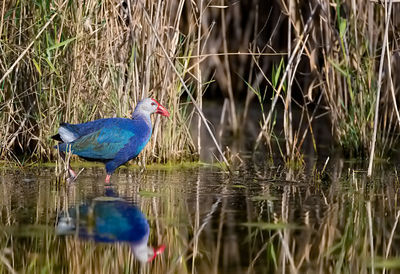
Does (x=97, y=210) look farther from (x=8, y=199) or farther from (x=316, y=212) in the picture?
(x=316, y=212)

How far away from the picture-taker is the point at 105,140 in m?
6.21

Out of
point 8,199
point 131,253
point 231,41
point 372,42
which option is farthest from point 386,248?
point 231,41

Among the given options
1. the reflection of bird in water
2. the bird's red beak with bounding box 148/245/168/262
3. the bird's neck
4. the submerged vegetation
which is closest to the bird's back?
the bird's neck

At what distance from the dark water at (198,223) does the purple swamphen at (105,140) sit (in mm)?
191

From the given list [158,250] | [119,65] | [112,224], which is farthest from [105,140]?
[158,250]

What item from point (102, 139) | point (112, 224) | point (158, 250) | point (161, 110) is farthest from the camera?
point (161, 110)

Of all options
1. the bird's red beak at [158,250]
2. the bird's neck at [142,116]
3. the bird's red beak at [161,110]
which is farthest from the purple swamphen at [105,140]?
the bird's red beak at [158,250]

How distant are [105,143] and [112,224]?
159 centimetres

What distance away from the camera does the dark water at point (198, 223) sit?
4016 millimetres

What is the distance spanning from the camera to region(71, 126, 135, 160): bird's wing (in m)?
6.18

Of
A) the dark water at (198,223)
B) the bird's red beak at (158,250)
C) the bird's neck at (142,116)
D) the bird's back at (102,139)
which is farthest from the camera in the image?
the bird's neck at (142,116)

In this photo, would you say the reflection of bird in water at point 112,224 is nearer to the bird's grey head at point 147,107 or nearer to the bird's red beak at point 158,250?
the bird's red beak at point 158,250

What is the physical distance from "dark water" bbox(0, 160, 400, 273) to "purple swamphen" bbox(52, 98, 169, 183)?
0.19 m

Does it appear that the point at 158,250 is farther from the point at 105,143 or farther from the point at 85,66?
the point at 85,66
